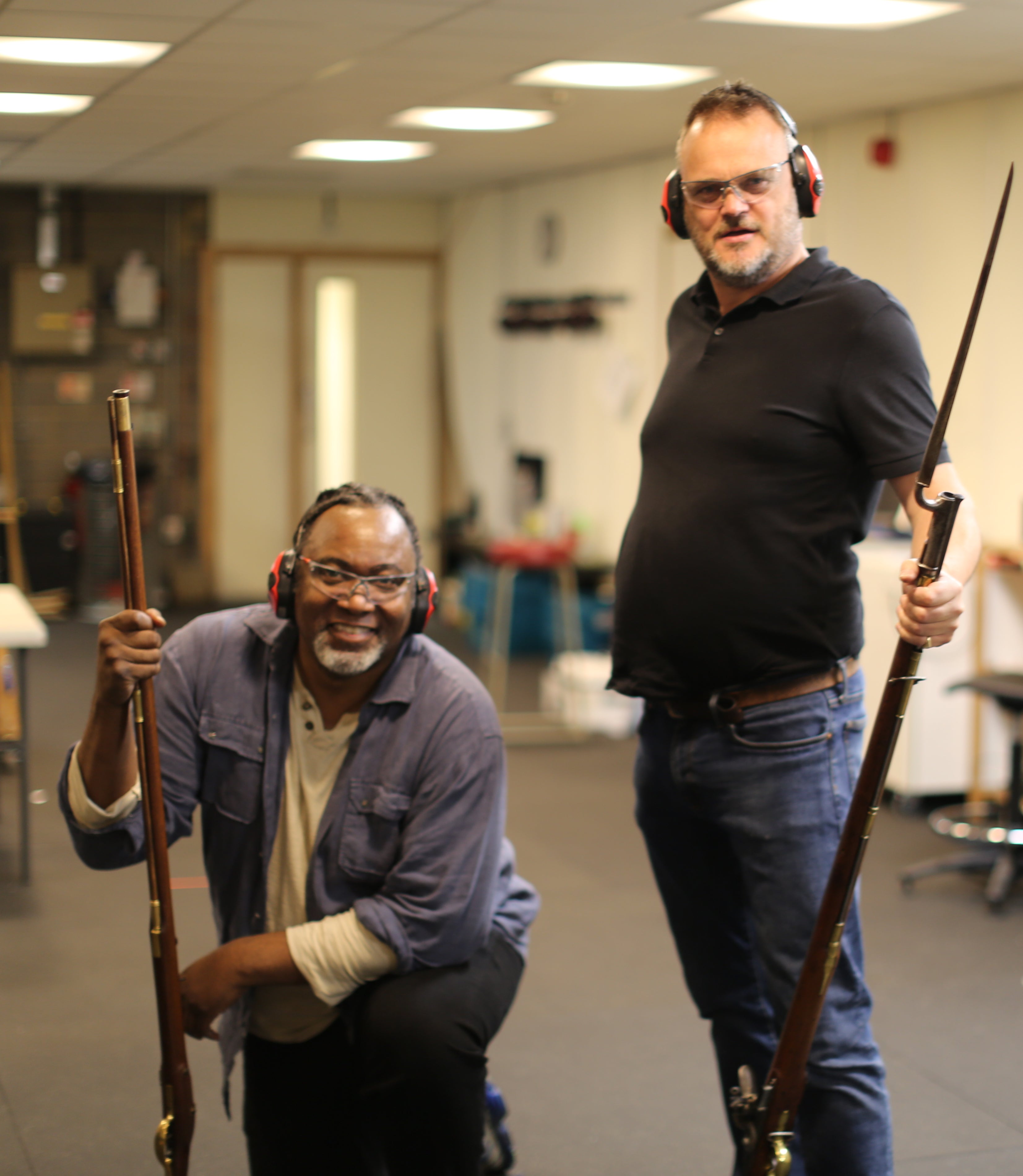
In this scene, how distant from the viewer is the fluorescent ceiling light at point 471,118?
5.45 meters

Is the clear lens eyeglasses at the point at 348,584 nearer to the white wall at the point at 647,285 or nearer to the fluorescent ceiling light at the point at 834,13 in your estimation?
the fluorescent ceiling light at the point at 834,13

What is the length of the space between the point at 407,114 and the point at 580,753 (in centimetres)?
244

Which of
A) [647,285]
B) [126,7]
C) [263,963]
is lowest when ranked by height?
[263,963]

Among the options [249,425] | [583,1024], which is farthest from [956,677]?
[249,425]

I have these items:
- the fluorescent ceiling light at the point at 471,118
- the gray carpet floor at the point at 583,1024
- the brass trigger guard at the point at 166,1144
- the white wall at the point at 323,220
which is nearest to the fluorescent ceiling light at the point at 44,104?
the fluorescent ceiling light at the point at 471,118

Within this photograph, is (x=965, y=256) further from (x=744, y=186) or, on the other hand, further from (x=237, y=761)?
(x=237, y=761)

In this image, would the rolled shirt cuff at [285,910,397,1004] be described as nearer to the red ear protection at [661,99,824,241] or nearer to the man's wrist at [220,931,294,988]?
the man's wrist at [220,931,294,988]

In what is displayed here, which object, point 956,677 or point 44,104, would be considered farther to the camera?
point 44,104

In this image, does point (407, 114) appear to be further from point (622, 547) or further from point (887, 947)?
point (622, 547)

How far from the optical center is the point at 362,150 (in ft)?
22.0

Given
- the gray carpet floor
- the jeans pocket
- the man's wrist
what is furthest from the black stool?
the man's wrist

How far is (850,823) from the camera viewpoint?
1.57m

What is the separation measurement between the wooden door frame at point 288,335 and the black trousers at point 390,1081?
7.12m

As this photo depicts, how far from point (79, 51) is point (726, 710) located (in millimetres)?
3219
